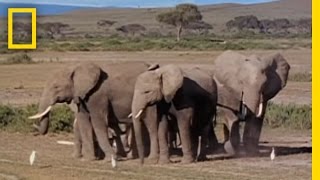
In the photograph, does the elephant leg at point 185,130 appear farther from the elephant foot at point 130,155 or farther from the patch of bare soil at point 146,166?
the elephant foot at point 130,155

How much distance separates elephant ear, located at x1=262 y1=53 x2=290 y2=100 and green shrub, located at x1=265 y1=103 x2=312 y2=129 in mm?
4151

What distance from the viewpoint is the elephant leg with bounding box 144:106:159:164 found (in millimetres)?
16250

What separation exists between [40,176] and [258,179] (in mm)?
3439

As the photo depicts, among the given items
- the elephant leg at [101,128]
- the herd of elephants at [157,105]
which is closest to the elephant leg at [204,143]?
the herd of elephants at [157,105]

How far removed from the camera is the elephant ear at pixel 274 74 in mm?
19109

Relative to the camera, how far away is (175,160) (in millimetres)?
17125

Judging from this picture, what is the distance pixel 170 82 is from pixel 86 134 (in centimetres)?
211

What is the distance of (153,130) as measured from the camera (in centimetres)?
1630

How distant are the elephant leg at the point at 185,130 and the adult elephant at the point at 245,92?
1716 millimetres

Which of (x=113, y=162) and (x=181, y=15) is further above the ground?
(x=181, y=15)

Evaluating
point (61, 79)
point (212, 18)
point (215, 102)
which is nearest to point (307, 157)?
point (215, 102)

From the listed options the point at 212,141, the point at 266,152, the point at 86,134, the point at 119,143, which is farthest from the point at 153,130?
the point at 266,152

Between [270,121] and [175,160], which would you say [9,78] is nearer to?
[270,121]

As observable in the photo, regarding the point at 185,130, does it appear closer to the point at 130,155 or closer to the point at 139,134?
the point at 139,134
